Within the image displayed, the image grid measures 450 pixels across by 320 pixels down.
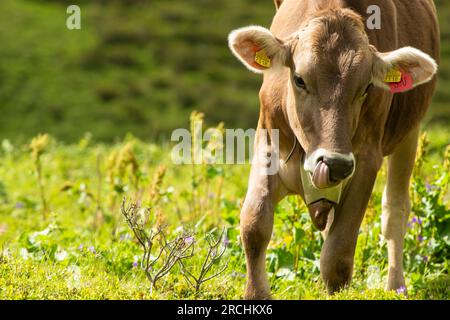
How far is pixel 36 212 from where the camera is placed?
895cm

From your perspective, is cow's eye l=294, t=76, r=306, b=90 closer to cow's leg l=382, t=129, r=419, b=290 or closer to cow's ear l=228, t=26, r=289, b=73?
cow's ear l=228, t=26, r=289, b=73

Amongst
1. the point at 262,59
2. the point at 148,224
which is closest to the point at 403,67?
the point at 262,59

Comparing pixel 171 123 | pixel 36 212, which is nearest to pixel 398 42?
pixel 36 212

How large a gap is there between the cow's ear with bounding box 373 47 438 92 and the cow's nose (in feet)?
2.27

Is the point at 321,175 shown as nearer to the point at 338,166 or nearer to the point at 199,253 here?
the point at 338,166

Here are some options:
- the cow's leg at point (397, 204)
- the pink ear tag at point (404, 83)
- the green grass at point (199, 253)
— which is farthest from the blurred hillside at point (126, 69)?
the pink ear tag at point (404, 83)

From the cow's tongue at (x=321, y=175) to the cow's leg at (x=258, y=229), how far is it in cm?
57

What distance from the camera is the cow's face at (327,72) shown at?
477cm

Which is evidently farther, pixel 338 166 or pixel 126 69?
pixel 126 69

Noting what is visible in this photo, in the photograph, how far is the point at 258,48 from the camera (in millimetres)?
5254

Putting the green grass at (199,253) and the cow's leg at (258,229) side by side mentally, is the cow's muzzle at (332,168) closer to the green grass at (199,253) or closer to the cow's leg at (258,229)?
the cow's leg at (258,229)

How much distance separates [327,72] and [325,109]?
21 centimetres

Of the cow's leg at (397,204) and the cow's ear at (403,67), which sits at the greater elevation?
the cow's ear at (403,67)
